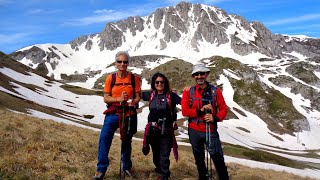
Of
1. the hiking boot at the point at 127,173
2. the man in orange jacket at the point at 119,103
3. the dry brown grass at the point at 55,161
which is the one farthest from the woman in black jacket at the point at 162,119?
the dry brown grass at the point at 55,161

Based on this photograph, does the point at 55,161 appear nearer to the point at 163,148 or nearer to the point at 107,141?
the point at 107,141

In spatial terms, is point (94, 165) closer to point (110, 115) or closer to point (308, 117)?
point (110, 115)

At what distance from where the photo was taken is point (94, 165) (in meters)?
12.7

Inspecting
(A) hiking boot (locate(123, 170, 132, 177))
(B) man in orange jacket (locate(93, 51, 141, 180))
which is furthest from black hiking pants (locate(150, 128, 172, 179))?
(A) hiking boot (locate(123, 170, 132, 177))

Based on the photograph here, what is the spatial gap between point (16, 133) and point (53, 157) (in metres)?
4.02

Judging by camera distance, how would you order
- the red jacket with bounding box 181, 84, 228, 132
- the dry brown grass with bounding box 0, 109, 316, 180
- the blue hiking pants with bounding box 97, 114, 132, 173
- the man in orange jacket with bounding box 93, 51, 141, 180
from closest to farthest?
the red jacket with bounding box 181, 84, 228, 132 < the dry brown grass with bounding box 0, 109, 316, 180 < the blue hiking pants with bounding box 97, 114, 132, 173 < the man in orange jacket with bounding box 93, 51, 141, 180

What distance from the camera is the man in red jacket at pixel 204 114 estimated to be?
34.1ft

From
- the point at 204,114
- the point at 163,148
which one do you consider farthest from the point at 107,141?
the point at 204,114

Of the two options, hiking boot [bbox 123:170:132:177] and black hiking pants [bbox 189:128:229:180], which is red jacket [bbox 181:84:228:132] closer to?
black hiking pants [bbox 189:128:229:180]

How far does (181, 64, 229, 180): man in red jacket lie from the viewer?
34.1ft

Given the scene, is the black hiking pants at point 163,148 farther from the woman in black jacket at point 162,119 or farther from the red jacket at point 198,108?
the red jacket at point 198,108

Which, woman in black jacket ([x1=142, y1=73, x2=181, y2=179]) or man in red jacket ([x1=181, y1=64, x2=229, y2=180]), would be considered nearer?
man in red jacket ([x1=181, y1=64, x2=229, y2=180])

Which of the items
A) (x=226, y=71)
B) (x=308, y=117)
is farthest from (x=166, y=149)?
(x=226, y=71)

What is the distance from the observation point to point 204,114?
34.2 feet
